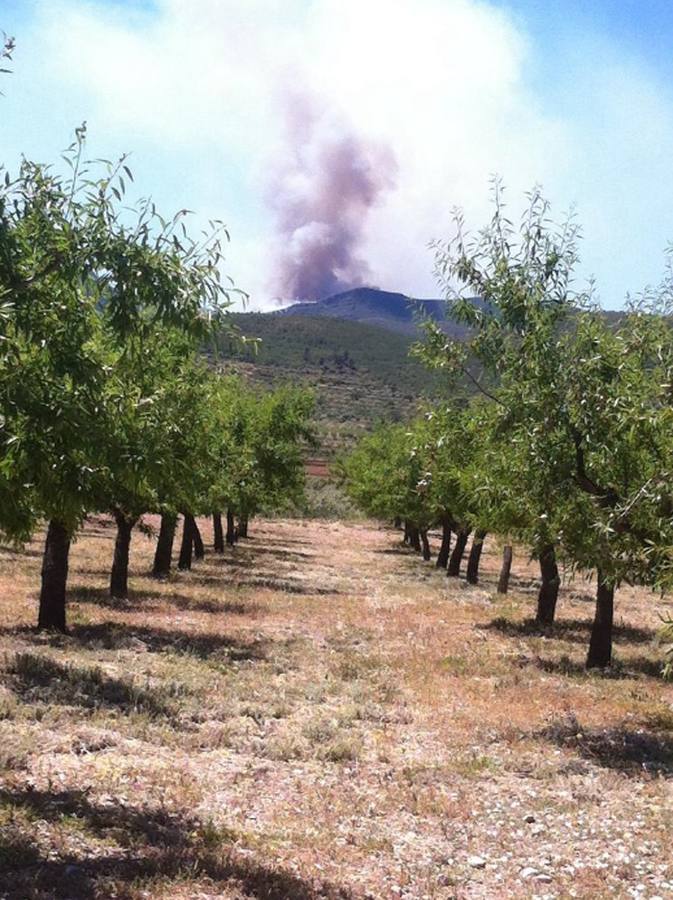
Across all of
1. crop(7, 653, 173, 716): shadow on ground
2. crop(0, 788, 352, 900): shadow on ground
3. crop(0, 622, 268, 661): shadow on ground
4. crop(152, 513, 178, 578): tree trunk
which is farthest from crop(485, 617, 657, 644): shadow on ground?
crop(0, 788, 352, 900): shadow on ground

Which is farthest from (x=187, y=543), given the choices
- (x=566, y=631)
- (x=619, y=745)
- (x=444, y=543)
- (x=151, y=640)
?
(x=619, y=745)

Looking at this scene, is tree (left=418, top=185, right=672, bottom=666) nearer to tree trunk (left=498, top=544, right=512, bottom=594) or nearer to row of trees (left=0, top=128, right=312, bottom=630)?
row of trees (left=0, top=128, right=312, bottom=630)

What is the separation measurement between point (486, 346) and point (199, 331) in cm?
893

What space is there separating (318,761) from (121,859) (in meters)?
4.70

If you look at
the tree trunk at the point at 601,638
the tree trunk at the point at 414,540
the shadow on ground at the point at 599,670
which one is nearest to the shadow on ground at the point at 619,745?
the shadow on ground at the point at 599,670

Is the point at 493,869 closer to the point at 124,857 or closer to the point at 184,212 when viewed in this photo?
the point at 124,857

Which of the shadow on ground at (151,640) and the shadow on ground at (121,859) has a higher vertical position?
the shadow on ground at (121,859)

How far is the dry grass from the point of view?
8.20m

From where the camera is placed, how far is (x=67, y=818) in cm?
852

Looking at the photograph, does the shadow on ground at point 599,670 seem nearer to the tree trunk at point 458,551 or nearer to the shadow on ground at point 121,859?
the shadow on ground at point 121,859

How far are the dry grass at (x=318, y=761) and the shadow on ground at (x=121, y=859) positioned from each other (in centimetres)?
3

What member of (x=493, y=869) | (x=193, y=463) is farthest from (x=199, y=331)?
(x=193, y=463)

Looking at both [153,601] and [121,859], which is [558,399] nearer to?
[121,859]

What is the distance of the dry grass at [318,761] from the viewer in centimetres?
820
